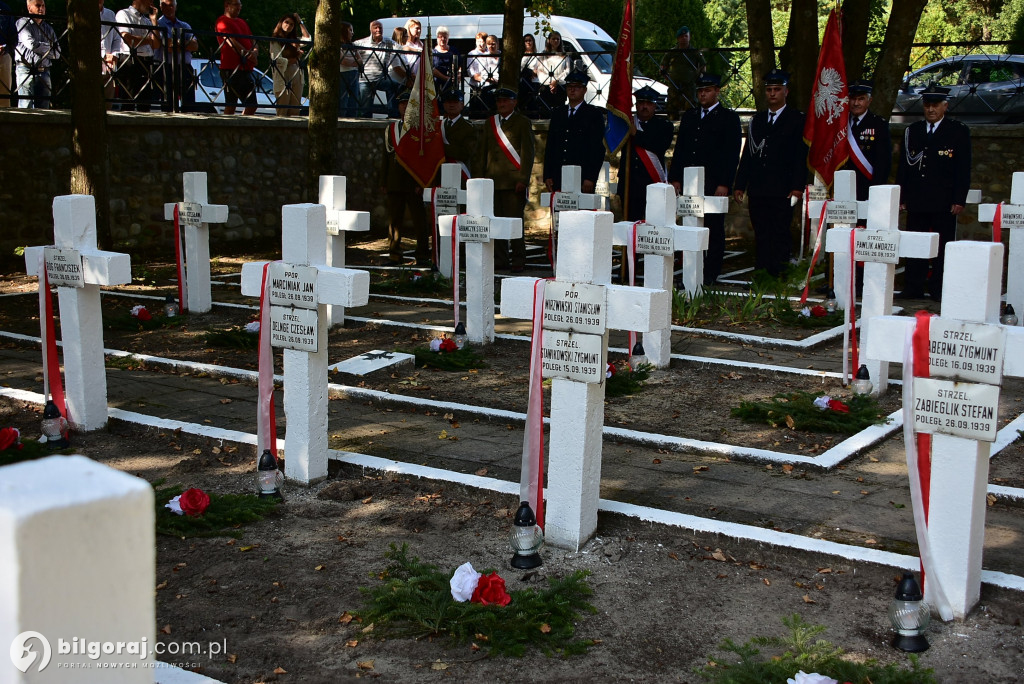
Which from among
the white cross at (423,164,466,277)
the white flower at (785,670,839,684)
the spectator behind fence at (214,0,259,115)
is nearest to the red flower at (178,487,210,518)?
the white flower at (785,670,839,684)

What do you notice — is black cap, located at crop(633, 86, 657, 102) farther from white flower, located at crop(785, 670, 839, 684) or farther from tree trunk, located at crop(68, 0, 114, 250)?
white flower, located at crop(785, 670, 839, 684)

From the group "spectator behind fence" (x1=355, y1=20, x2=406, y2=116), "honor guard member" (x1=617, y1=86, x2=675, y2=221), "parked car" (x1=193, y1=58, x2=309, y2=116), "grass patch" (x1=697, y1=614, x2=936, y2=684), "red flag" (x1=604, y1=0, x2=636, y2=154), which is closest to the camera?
"grass patch" (x1=697, y1=614, x2=936, y2=684)

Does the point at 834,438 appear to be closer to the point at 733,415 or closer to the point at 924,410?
the point at 733,415

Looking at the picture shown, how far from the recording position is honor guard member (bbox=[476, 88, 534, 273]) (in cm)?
1234

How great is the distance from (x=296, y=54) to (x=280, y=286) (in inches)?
475

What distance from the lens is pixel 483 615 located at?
371 centimetres

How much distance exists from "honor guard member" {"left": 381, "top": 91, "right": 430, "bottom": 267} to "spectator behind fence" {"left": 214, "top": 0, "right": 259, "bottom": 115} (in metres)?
2.61

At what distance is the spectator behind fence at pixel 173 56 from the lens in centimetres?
1427

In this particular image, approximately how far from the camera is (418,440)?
598 centimetres

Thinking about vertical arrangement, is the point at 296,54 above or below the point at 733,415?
above

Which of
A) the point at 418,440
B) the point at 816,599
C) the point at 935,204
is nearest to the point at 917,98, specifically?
the point at 935,204

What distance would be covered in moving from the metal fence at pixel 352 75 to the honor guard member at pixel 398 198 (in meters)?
2.71

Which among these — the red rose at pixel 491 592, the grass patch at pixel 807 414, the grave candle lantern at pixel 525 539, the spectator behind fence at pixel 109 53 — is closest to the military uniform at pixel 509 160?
the spectator behind fence at pixel 109 53

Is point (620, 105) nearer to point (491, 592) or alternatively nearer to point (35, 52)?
point (35, 52)
